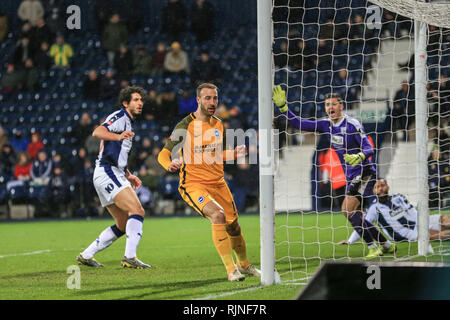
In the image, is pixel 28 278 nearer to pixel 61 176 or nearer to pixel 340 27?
pixel 61 176

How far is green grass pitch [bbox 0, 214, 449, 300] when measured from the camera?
17.6 feet

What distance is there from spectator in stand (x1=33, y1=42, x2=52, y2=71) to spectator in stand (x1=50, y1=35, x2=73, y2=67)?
0.65 feet

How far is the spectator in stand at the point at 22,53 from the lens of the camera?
58.7 ft

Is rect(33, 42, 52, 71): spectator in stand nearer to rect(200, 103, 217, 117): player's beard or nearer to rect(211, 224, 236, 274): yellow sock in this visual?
rect(200, 103, 217, 117): player's beard

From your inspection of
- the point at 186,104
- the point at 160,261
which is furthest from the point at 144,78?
the point at 160,261

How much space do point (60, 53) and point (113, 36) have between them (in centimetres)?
164

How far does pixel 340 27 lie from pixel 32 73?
7.83 metres

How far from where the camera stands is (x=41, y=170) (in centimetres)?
1548

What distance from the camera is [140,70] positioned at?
55.2 feet

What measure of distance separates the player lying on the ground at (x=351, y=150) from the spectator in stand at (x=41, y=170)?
9182 millimetres

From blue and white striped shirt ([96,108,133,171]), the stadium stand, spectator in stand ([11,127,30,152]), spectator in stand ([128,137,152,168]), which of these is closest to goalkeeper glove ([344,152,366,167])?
blue and white striped shirt ([96,108,133,171])

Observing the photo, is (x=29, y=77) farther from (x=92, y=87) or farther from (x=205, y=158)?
(x=205, y=158)

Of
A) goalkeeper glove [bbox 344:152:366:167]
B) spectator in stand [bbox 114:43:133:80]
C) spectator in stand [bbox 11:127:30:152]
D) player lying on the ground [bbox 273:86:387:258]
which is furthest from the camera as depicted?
spectator in stand [bbox 114:43:133:80]
